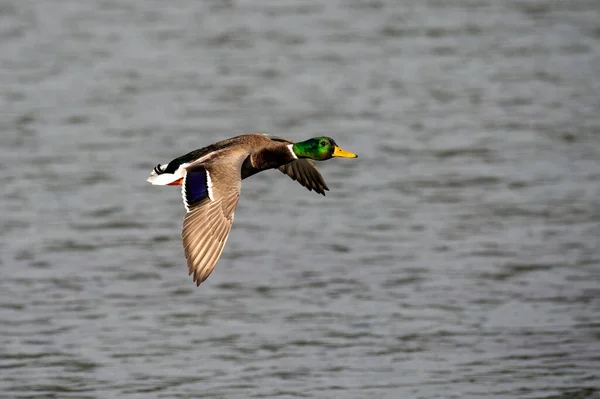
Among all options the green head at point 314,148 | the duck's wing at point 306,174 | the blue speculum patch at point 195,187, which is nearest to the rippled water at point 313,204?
the duck's wing at point 306,174

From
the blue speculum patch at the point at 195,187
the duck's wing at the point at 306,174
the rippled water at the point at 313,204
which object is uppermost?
the blue speculum patch at the point at 195,187

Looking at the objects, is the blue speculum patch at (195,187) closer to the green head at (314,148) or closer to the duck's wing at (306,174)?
the green head at (314,148)

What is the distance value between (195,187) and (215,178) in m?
0.17

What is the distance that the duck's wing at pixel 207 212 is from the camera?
9.08 m

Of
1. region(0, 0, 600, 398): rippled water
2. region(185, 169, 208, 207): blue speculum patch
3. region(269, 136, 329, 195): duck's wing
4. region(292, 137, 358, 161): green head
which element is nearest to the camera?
region(185, 169, 208, 207): blue speculum patch

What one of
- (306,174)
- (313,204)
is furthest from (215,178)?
(313,204)

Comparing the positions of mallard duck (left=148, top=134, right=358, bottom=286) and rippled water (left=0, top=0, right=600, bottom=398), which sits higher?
mallard duck (left=148, top=134, right=358, bottom=286)

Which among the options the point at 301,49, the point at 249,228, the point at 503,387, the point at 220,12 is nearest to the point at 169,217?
the point at 249,228

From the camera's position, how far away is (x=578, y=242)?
15117 mm

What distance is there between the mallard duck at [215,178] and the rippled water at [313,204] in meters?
2.15

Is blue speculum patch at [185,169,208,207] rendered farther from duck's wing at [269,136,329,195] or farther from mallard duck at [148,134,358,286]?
duck's wing at [269,136,329,195]

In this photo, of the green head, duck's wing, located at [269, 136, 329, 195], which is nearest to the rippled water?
duck's wing, located at [269, 136, 329, 195]

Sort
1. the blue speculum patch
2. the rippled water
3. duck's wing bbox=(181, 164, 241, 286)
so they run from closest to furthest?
duck's wing bbox=(181, 164, 241, 286), the blue speculum patch, the rippled water

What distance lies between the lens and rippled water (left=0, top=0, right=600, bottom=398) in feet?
39.7
